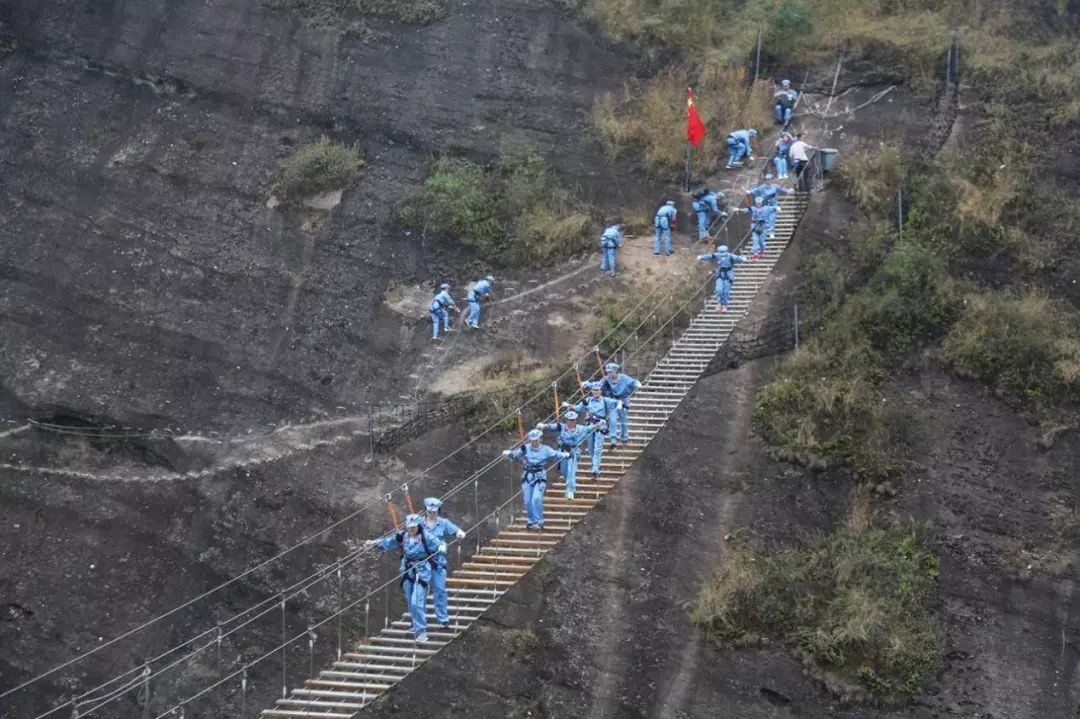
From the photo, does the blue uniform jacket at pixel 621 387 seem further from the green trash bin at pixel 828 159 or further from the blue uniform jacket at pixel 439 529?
the green trash bin at pixel 828 159

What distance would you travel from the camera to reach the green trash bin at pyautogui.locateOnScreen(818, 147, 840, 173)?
25578mm

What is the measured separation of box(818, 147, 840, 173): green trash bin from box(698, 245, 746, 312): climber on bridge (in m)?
4.07

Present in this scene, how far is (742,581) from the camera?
19297 mm

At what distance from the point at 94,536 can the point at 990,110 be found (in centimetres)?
1745

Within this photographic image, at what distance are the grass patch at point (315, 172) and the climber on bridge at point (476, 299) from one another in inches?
177

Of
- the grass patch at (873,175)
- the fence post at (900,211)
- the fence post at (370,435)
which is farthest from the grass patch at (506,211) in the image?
the fence post at (900,211)

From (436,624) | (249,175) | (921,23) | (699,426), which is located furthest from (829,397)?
(249,175)

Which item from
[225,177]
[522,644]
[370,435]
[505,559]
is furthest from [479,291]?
[505,559]

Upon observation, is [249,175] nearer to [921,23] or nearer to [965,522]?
[921,23]

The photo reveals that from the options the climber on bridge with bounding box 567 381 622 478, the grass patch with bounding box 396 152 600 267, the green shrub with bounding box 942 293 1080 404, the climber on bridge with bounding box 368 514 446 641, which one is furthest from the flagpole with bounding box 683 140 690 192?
the climber on bridge with bounding box 368 514 446 641

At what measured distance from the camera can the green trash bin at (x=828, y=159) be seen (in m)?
25.6

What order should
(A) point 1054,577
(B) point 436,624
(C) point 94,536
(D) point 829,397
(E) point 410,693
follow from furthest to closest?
(C) point 94,536
(D) point 829,397
(E) point 410,693
(A) point 1054,577
(B) point 436,624

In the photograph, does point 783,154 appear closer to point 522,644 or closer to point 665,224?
point 665,224

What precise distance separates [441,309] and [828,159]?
748 cm
